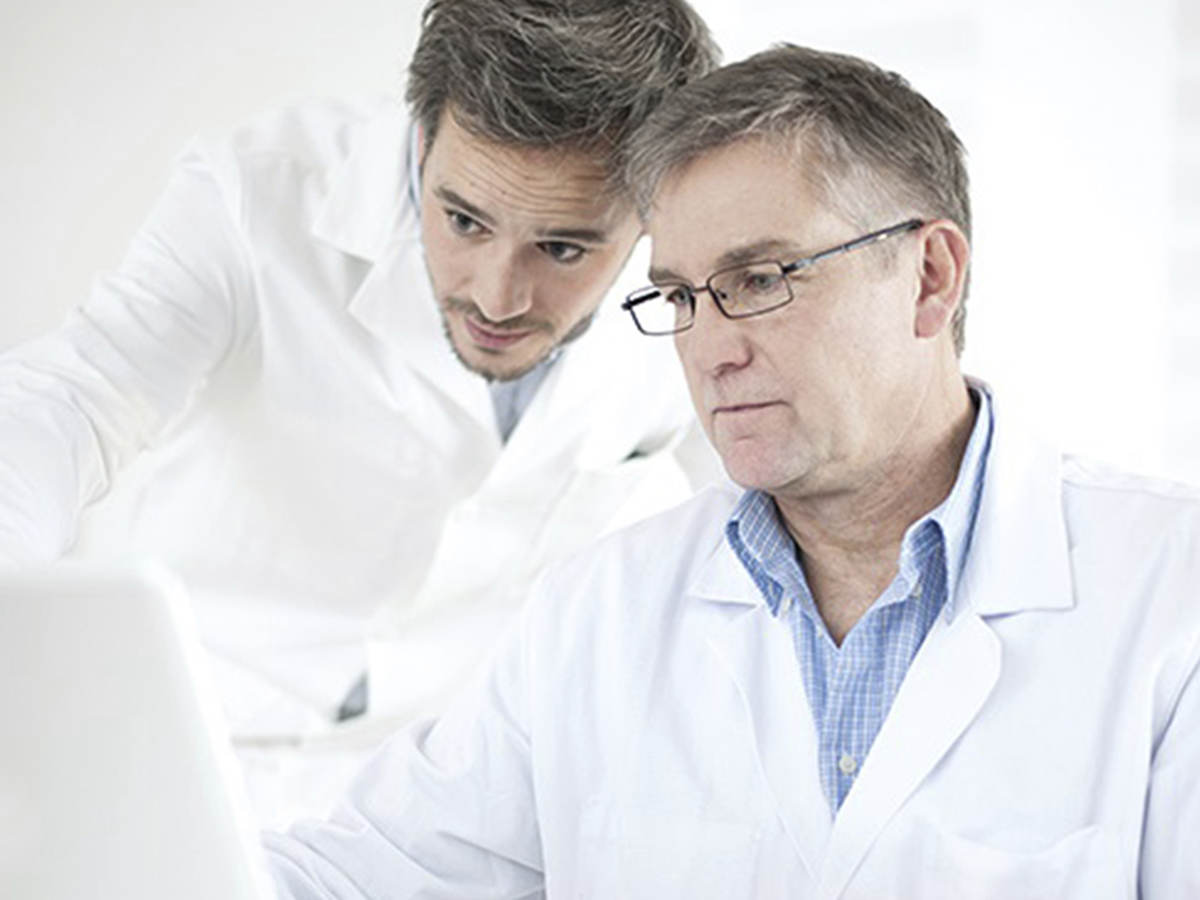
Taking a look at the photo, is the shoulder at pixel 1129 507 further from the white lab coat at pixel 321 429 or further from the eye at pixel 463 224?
the white lab coat at pixel 321 429

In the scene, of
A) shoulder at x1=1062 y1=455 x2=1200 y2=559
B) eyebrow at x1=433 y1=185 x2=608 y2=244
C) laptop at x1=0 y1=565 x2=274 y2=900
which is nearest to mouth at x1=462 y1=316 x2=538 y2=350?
eyebrow at x1=433 y1=185 x2=608 y2=244

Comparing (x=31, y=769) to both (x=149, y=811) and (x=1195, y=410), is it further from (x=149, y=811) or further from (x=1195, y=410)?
(x=1195, y=410)

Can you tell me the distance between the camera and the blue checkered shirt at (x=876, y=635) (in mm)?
1343

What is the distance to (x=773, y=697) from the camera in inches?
54.8

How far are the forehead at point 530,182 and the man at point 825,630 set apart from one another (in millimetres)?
149

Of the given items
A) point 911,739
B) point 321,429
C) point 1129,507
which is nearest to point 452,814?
point 911,739

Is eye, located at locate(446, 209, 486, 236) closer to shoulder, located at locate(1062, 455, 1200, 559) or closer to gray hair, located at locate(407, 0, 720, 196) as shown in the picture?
gray hair, located at locate(407, 0, 720, 196)

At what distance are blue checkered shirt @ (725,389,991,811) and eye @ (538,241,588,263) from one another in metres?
0.42

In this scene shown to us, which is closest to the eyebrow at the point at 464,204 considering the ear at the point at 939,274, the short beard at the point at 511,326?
the short beard at the point at 511,326

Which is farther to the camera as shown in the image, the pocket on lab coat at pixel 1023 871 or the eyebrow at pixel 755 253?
the eyebrow at pixel 755 253

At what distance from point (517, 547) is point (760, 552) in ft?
2.47

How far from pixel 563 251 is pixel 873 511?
0.44 m

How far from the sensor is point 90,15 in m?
2.56

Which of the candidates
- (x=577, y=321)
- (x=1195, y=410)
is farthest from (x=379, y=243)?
(x=1195, y=410)
